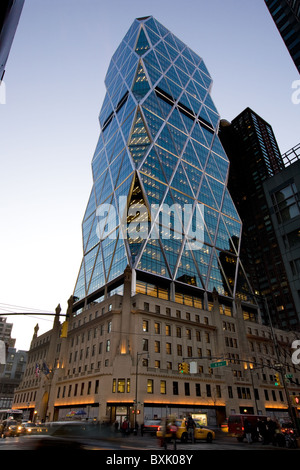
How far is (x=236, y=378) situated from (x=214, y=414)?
939cm

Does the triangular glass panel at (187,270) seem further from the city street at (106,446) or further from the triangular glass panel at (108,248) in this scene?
the city street at (106,446)

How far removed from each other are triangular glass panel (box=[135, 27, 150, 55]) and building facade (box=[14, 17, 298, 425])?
47cm

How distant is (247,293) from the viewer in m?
103

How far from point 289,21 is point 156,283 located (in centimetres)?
6517

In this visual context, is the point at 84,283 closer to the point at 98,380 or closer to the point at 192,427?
the point at 98,380

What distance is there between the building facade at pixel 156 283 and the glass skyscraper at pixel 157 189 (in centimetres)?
48

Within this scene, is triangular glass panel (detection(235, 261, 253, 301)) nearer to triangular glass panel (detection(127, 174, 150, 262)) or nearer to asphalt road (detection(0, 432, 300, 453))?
triangular glass panel (detection(127, 174, 150, 262))

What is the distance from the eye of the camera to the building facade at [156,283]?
54688 millimetres

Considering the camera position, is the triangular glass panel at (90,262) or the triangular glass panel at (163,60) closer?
the triangular glass panel at (90,262)

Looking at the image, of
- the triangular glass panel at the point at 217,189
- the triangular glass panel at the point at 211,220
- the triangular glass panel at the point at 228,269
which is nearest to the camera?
the triangular glass panel at the point at 228,269

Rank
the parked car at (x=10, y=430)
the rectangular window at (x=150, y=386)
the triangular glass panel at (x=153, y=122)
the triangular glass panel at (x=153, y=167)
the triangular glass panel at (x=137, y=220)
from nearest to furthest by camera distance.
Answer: the parked car at (x=10, y=430) → the rectangular window at (x=150, y=386) → the triangular glass panel at (x=137, y=220) → the triangular glass panel at (x=153, y=167) → the triangular glass panel at (x=153, y=122)

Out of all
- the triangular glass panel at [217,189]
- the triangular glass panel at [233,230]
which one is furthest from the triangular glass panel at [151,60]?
the triangular glass panel at [233,230]

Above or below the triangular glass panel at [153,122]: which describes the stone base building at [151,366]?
Result: below
